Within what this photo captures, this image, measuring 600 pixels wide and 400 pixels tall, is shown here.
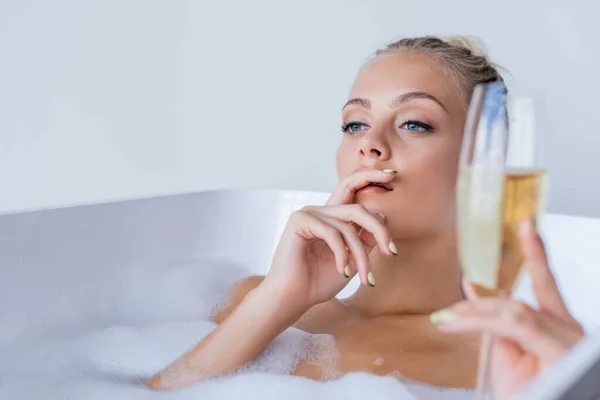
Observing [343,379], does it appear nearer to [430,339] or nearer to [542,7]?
[430,339]

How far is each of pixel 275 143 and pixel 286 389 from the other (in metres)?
1.83

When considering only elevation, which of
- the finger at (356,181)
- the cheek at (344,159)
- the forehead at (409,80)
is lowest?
the finger at (356,181)

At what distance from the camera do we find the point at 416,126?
1324 mm

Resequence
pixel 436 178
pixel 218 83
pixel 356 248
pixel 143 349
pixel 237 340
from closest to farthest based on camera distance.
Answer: pixel 356 248, pixel 237 340, pixel 436 178, pixel 143 349, pixel 218 83

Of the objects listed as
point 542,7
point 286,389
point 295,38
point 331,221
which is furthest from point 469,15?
point 286,389

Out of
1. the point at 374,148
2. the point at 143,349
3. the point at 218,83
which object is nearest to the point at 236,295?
the point at 143,349

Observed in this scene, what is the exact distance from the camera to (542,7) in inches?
88.7

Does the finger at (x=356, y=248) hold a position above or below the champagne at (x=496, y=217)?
below

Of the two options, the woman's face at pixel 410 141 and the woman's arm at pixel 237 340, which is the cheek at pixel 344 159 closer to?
the woman's face at pixel 410 141

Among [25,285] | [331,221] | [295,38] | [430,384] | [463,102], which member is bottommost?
[430,384]

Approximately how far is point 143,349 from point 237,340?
31cm

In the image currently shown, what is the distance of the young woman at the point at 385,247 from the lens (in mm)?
1179

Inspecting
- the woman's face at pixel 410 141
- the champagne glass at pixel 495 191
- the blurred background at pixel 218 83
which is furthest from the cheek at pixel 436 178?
the blurred background at pixel 218 83

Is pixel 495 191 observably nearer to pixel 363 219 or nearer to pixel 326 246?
pixel 363 219
